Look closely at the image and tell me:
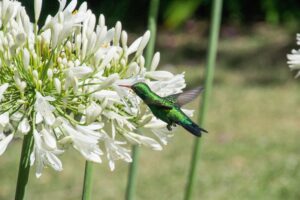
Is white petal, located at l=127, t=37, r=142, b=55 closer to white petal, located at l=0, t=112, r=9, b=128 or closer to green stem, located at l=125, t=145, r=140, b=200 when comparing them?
white petal, located at l=0, t=112, r=9, b=128

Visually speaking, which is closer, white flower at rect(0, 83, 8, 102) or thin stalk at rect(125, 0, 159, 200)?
white flower at rect(0, 83, 8, 102)

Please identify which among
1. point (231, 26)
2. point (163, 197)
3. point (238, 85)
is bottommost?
point (163, 197)

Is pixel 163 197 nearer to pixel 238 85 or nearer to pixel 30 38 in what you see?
pixel 238 85

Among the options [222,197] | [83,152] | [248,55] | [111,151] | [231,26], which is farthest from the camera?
[231,26]

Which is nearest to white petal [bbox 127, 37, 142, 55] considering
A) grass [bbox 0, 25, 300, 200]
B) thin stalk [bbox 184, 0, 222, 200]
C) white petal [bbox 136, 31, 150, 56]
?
white petal [bbox 136, 31, 150, 56]

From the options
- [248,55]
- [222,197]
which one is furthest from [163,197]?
[248,55]

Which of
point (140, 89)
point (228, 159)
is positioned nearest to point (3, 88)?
point (140, 89)

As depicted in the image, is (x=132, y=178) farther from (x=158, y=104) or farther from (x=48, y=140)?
(x=48, y=140)
